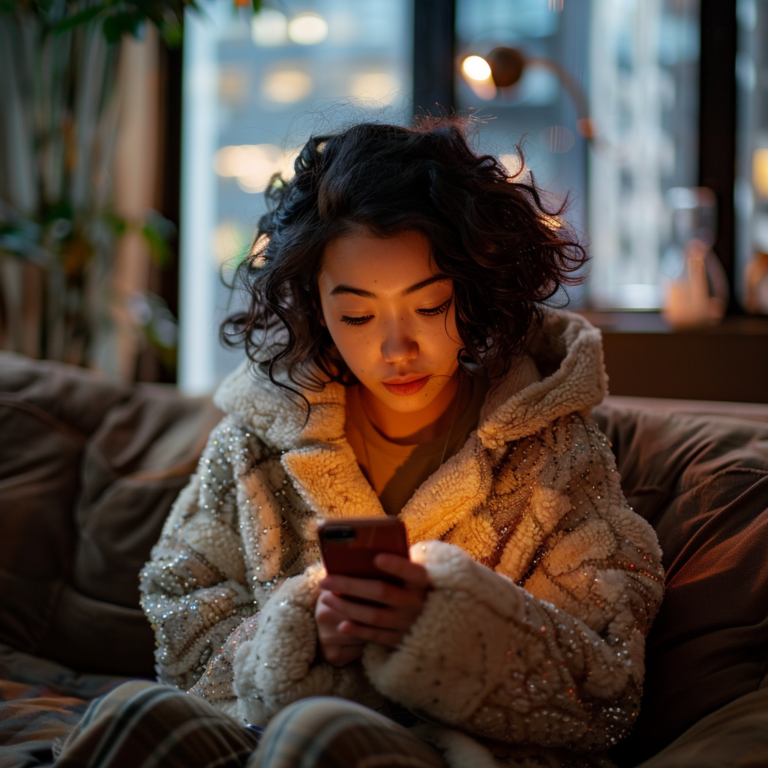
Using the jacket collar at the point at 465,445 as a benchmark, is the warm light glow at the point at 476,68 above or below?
above

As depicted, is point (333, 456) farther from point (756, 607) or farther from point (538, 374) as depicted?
point (756, 607)

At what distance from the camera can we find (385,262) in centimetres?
92

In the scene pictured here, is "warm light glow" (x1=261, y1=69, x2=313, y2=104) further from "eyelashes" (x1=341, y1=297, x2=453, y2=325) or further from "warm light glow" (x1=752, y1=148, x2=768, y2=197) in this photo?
"eyelashes" (x1=341, y1=297, x2=453, y2=325)

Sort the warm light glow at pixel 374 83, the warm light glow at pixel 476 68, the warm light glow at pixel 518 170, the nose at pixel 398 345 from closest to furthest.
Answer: the nose at pixel 398 345
the warm light glow at pixel 518 170
the warm light glow at pixel 476 68
the warm light glow at pixel 374 83

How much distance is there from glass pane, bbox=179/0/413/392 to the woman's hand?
2269 mm

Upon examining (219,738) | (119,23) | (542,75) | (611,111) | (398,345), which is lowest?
(219,738)

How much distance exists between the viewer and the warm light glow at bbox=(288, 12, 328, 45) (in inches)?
121

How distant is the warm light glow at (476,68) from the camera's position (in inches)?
76.1

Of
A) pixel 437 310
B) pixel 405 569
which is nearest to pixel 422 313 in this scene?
pixel 437 310

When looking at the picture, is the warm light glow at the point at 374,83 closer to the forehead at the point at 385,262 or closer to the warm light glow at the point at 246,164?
the warm light glow at the point at 246,164

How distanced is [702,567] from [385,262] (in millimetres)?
568

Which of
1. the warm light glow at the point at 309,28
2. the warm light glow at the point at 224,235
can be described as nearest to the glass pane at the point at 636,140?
the warm light glow at the point at 309,28

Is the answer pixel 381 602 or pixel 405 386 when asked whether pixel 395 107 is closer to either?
pixel 405 386

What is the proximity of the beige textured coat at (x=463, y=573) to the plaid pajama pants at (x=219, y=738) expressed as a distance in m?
0.07
